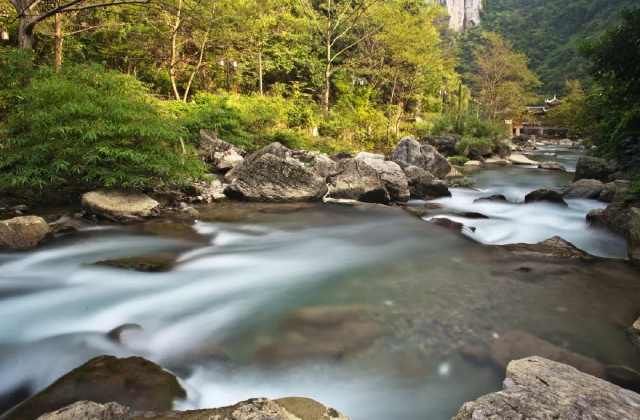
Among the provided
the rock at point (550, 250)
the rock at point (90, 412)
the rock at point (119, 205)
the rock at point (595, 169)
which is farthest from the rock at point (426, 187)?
the rock at point (90, 412)

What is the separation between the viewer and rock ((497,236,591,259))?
5.54 metres

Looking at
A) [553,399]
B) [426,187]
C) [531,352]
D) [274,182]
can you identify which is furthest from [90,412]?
[426,187]

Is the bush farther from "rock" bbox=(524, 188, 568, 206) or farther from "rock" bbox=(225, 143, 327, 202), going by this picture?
"rock" bbox=(524, 188, 568, 206)

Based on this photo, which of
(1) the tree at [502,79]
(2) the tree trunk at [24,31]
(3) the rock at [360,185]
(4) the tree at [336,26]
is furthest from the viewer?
(1) the tree at [502,79]

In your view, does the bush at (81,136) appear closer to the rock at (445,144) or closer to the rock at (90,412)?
the rock at (90,412)

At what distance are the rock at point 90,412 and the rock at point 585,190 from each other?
11.3 metres

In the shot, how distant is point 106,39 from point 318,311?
18200 millimetres

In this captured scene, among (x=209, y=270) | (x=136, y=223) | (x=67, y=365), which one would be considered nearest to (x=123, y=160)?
(x=136, y=223)

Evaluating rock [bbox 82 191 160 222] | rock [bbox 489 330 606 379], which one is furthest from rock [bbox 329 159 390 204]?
rock [bbox 489 330 606 379]

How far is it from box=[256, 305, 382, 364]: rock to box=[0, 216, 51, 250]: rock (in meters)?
3.97

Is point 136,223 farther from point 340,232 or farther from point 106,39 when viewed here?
point 106,39

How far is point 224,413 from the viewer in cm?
211

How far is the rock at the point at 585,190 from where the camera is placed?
33.5 ft

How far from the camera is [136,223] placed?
674cm
